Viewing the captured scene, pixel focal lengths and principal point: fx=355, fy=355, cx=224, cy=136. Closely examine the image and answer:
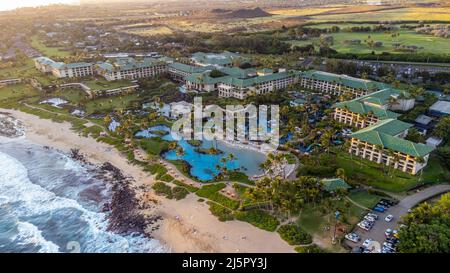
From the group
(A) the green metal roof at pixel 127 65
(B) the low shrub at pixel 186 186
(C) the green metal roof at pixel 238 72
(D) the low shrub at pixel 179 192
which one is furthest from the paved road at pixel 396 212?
(A) the green metal roof at pixel 127 65

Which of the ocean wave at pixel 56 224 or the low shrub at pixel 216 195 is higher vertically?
the low shrub at pixel 216 195

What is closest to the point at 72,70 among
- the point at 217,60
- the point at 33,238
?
the point at 217,60

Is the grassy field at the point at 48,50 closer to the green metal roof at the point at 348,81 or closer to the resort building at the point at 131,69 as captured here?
the resort building at the point at 131,69

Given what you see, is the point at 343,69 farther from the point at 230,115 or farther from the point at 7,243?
the point at 7,243

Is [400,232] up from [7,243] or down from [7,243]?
up

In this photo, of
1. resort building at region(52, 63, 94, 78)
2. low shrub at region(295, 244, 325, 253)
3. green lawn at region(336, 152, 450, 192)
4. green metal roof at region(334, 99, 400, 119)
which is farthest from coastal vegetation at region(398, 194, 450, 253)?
resort building at region(52, 63, 94, 78)

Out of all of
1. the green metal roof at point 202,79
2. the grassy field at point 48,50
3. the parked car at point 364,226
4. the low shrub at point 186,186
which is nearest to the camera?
the parked car at point 364,226
